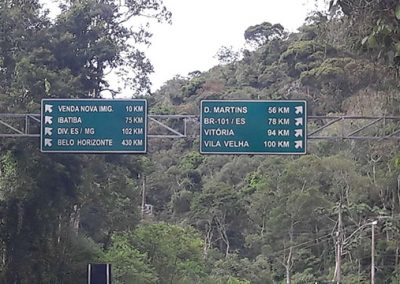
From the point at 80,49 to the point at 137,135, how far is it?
9.63m

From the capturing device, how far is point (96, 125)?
1806 centimetres

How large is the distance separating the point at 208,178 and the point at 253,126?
37188mm

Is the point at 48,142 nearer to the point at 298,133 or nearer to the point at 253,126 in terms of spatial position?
the point at 253,126

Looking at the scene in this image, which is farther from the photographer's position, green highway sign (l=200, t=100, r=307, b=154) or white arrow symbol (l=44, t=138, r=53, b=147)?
white arrow symbol (l=44, t=138, r=53, b=147)

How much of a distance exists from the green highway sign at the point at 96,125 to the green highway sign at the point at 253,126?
1.33 metres

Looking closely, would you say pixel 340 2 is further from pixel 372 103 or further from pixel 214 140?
pixel 372 103

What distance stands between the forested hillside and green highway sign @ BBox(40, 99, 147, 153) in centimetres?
415

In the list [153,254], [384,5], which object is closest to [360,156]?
[153,254]

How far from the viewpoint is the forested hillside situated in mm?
24688

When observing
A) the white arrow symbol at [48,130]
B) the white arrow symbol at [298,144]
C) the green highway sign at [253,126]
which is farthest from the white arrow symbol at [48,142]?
the white arrow symbol at [298,144]

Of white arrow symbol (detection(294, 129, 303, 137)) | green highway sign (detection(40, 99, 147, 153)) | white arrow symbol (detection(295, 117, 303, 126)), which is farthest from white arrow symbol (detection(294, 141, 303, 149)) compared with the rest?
green highway sign (detection(40, 99, 147, 153))

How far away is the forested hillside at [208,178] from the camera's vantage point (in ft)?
81.0

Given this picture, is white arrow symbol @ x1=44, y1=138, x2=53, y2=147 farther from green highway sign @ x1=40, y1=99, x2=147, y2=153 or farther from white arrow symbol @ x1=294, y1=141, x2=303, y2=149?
white arrow symbol @ x1=294, y1=141, x2=303, y2=149

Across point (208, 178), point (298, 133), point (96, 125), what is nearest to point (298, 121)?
point (298, 133)
